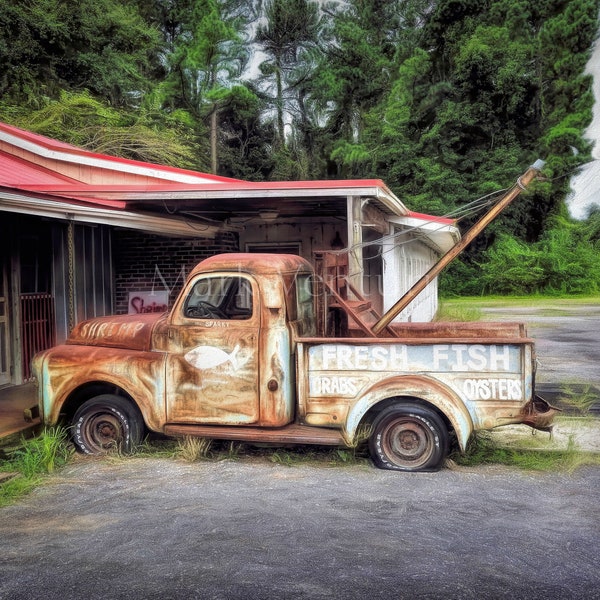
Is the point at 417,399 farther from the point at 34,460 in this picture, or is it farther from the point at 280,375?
the point at 34,460

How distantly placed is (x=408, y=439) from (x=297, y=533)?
5.88 ft

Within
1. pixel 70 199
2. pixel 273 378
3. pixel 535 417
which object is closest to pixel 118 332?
pixel 273 378

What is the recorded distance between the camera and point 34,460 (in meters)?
6.25

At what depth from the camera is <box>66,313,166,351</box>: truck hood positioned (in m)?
6.69

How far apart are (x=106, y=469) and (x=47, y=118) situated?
982 inches

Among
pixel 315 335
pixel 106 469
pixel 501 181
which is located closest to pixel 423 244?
pixel 315 335

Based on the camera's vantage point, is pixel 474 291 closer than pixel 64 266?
No

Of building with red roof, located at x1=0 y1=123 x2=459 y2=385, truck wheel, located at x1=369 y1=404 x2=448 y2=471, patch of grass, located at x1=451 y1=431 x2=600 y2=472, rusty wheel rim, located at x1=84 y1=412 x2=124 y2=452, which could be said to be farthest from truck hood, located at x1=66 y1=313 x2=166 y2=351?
patch of grass, located at x1=451 y1=431 x2=600 y2=472

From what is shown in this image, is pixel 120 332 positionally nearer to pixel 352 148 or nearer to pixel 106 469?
pixel 106 469

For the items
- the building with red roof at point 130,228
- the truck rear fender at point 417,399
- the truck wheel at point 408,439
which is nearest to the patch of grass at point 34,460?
the building with red roof at point 130,228

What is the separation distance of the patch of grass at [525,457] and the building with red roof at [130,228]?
2.19 metres

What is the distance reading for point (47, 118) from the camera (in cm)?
2802

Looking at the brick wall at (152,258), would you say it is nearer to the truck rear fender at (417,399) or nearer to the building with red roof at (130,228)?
the building with red roof at (130,228)

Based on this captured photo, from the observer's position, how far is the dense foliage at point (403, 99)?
36.3 metres
